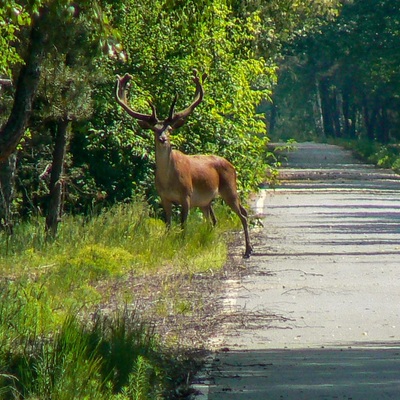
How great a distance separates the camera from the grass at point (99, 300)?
827 cm

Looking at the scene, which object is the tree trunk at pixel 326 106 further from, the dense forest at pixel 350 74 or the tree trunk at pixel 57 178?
the tree trunk at pixel 57 178

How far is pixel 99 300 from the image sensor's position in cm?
1311

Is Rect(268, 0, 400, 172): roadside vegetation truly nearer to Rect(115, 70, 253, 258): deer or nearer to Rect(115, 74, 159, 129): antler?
Rect(115, 70, 253, 258): deer

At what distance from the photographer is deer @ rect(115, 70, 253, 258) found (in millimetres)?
17781

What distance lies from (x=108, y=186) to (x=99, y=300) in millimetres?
9304

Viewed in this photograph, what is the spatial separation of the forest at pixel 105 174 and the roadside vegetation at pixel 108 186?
25 millimetres

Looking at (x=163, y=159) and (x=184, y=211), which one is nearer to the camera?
(x=163, y=159)

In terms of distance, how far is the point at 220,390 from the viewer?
9.22m

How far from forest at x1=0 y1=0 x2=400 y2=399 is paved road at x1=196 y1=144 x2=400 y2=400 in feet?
1.90

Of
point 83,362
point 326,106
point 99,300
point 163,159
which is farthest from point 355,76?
point 83,362

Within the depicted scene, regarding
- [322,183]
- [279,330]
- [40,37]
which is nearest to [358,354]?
[279,330]

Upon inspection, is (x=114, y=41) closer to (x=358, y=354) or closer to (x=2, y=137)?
(x=2, y=137)

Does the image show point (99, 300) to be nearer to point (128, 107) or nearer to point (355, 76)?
point (128, 107)

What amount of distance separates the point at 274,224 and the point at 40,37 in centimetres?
1316
